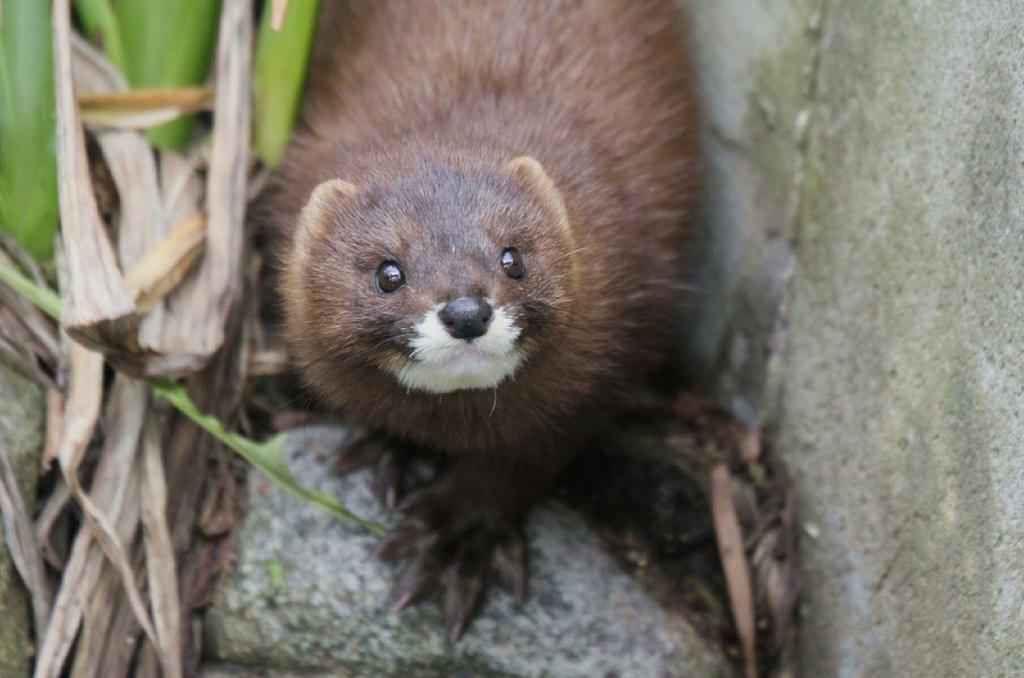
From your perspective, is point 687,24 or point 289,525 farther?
point 687,24

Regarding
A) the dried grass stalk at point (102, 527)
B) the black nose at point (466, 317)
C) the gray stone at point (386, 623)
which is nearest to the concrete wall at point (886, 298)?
the gray stone at point (386, 623)

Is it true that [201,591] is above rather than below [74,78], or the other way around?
below

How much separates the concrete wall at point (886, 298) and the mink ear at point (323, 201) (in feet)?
4.61

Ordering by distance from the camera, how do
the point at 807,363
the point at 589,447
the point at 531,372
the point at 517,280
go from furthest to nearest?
the point at 589,447, the point at 807,363, the point at 531,372, the point at 517,280

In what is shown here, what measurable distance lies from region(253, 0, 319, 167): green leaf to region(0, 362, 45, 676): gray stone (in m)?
1.09

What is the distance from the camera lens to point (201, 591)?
3.77 m

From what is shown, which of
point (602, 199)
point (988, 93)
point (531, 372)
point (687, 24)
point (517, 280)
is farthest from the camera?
point (687, 24)

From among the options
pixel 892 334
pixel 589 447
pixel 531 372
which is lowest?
pixel 589 447

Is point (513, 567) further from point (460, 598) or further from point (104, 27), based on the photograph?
point (104, 27)

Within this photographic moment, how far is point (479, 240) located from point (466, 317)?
29 centimetres

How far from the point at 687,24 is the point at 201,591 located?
2560 millimetres

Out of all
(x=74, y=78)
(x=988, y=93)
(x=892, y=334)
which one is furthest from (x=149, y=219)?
(x=988, y=93)

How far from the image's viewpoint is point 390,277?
2979 millimetres

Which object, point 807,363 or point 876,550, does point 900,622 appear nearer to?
point 876,550
